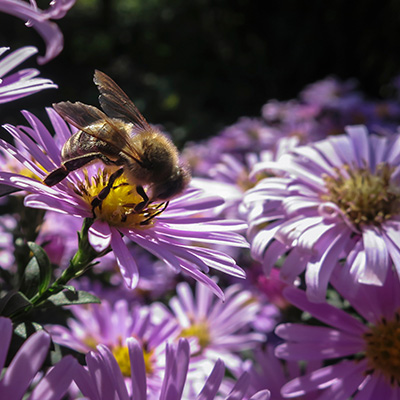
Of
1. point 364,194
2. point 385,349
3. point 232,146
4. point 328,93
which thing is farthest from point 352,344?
point 328,93

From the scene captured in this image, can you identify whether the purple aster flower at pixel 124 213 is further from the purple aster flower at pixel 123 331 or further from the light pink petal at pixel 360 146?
the light pink petal at pixel 360 146

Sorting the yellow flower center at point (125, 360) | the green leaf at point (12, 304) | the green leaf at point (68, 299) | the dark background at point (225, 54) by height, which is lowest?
the yellow flower center at point (125, 360)

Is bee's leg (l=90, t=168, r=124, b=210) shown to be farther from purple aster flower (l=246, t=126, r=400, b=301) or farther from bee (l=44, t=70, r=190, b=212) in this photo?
purple aster flower (l=246, t=126, r=400, b=301)

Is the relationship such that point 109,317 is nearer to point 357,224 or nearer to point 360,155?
point 357,224

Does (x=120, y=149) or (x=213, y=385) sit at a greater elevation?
(x=120, y=149)

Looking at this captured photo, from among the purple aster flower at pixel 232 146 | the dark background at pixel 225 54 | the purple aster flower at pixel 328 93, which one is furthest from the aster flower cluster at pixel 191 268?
the dark background at pixel 225 54

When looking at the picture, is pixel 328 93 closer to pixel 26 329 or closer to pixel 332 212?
pixel 332 212
